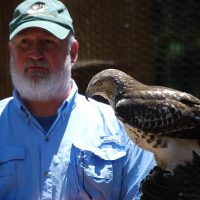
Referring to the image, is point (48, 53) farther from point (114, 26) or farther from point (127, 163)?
point (114, 26)

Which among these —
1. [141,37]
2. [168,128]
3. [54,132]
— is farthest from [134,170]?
[141,37]

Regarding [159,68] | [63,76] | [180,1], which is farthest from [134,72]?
[63,76]

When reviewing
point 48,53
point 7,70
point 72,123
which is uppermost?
point 48,53

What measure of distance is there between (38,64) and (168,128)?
30.3 inches

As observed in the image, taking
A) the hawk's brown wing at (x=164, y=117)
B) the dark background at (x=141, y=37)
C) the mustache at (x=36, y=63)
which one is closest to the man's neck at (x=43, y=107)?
the mustache at (x=36, y=63)

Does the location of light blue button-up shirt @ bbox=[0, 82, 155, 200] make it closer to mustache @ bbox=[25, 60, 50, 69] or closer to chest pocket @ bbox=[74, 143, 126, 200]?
chest pocket @ bbox=[74, 143, 126, 200]

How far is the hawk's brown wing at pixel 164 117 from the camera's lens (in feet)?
13.6

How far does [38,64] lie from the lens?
173 inches

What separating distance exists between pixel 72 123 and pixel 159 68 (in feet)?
7.59

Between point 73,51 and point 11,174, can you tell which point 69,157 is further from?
point 73,51

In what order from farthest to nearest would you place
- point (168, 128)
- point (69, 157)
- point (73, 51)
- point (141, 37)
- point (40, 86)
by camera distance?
point (141, 37) < point (73, 51) < point (40, 86) < point (69, 157) < point (168, 128)

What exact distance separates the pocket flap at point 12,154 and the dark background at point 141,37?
2313mm

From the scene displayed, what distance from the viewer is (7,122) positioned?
14.3ft

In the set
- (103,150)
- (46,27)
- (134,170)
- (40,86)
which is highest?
(46,27)
